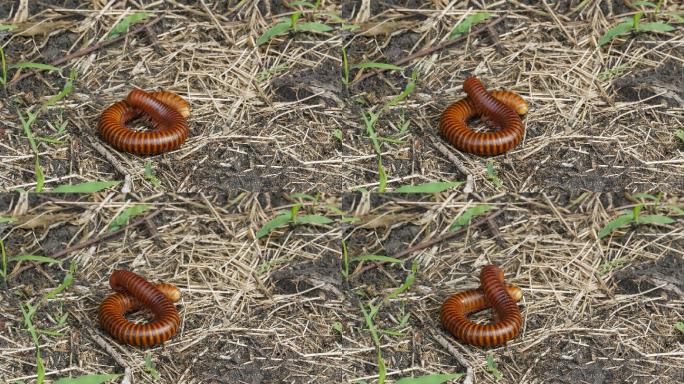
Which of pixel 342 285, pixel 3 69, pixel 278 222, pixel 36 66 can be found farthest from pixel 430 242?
pixel 3 69

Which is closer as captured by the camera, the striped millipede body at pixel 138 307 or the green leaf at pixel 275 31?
the striped millipede body at pixel 138 307

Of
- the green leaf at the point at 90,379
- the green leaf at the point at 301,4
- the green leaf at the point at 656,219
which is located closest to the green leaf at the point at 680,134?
the green leaf at the point at 656,219

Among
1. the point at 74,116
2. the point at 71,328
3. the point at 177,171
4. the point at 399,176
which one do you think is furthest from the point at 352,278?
the point at 74,116

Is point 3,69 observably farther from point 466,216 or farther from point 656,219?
point 656,219

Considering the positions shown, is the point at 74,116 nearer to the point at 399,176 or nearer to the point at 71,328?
the point at 71,328

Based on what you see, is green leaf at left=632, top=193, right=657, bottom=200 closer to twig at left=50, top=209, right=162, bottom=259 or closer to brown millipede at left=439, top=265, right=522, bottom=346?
brown millipede at left=439, top=265, right=522, bottom=346

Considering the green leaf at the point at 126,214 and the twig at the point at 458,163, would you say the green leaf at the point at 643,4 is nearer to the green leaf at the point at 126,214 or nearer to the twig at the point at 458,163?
the twig at the point at 458,163
